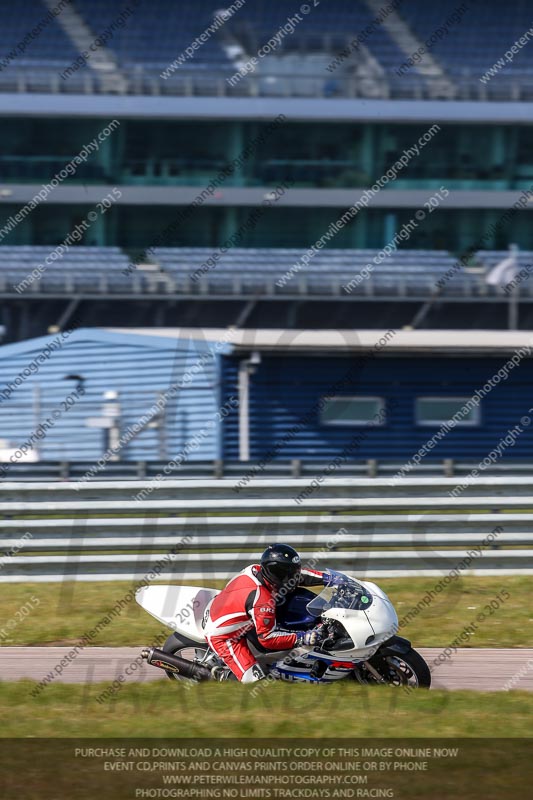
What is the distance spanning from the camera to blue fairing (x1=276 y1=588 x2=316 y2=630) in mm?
6789

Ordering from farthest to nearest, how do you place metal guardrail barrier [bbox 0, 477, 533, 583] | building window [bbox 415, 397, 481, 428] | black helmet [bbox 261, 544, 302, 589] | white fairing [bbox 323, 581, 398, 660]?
building window [bbox 415, 397, 481, 428]
metal guardrail barrier [bbox 0, 477, 533, 583]
black helmet [bbox 261, 544, 302, 589]
white fairing [bbox 323, 581, 398, 660]

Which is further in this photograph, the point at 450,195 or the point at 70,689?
the point at 450,195

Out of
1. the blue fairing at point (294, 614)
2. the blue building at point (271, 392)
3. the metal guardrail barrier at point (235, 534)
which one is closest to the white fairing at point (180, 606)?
the blue fairing at point (294, 614)

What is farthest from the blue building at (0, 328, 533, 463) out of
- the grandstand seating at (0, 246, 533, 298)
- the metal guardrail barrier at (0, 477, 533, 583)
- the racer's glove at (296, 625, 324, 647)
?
the racer's glove at (296, 625, 324, 647)

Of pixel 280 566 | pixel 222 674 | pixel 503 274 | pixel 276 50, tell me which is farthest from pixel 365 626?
pixel 276 50

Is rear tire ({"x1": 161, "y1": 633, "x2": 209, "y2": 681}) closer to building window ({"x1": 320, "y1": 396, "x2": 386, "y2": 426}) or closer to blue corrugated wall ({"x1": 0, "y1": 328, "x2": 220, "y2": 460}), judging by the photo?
blue corrugated wall ({"x1": 0, "y1": 328, "x2": 220, "y2": 460})

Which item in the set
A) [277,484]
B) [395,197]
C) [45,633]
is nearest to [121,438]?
[277,484]

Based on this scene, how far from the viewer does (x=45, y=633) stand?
8883 millimetres

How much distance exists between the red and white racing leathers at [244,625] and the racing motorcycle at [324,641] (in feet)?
0.30

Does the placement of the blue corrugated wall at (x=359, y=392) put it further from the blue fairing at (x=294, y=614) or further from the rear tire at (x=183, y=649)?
the blue fairing at (x=294, y=614)

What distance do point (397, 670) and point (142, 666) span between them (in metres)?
1.96
